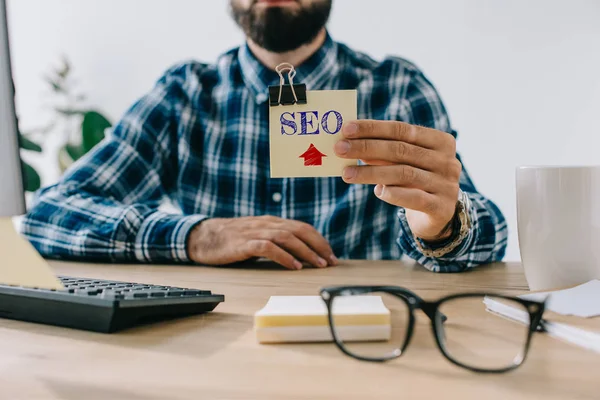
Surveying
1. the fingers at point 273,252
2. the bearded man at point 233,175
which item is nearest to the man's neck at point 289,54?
the bearded man at point 233,175

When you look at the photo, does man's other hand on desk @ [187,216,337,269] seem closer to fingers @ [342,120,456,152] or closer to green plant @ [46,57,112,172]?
fingers @ [342,120,456,152]

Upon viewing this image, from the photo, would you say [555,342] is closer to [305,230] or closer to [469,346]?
[469,346]

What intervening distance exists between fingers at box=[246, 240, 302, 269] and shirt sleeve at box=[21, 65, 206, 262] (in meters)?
0.17

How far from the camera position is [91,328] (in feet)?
1.97

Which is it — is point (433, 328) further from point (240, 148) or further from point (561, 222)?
point (240, 148)

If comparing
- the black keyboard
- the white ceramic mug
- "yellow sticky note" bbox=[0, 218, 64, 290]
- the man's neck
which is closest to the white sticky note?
the white ceramic mug

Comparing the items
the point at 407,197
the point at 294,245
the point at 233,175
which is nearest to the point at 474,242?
the point at 407,197

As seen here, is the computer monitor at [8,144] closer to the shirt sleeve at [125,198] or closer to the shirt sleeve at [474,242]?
the shirt sleeve at [125,198]

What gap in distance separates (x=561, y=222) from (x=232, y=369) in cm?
53

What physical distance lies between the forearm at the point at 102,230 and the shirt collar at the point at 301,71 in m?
0.56

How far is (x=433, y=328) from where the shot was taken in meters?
0.50

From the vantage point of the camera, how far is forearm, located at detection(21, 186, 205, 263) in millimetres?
1170

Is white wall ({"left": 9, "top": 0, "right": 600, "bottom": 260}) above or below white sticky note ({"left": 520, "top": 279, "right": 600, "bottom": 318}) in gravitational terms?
above

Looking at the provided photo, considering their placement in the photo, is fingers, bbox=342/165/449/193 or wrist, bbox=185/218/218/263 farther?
wrist, bbox=185/218/218/263
